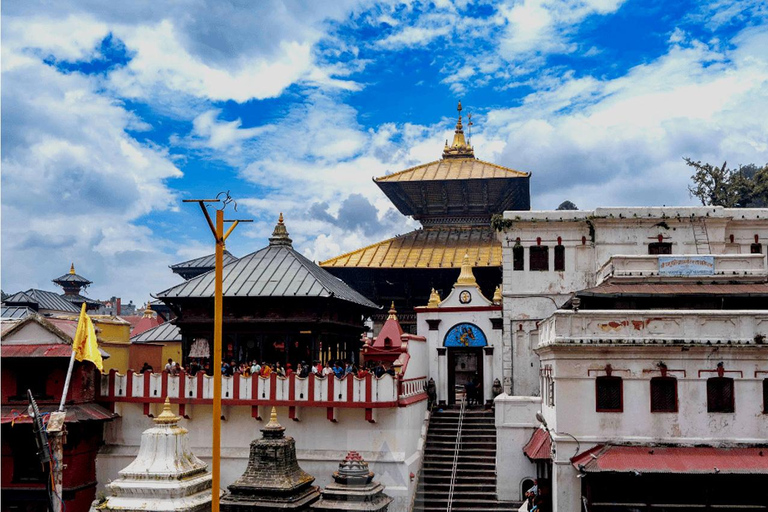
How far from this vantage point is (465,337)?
37.0 metres

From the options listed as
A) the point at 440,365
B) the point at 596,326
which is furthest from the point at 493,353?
the point at 596,326

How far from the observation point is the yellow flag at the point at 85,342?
2838 cm

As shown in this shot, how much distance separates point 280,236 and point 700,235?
1929cm

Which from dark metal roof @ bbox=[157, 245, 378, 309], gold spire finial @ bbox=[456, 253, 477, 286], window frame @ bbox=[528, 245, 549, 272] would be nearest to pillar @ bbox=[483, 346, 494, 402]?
gold spire finial @ bbox=[456, 253, 477, 286]

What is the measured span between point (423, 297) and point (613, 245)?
42.7 feet

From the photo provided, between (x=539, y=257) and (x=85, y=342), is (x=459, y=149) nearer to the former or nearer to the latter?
(x=539, y=257)

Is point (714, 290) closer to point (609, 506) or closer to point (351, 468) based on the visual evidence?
point (609, 506)

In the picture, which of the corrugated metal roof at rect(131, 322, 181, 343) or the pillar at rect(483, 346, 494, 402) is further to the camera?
the corrugated metal roof at rect(131, 322, 181, 343)

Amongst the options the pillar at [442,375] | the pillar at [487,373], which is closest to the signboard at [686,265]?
the pillar at [487,373]

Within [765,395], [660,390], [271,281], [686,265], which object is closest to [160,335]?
[271,281]

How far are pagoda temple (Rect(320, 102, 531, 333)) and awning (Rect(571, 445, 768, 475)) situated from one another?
60.8 feet

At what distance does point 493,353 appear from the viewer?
119ft

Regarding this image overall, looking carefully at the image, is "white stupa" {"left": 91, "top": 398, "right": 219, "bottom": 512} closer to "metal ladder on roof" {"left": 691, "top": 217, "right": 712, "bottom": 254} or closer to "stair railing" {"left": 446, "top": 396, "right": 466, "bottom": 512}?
"stair railing" {"left": 446, "top": 396, "right": 466, "bottom": 512}

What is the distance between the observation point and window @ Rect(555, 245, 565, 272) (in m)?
35.8
